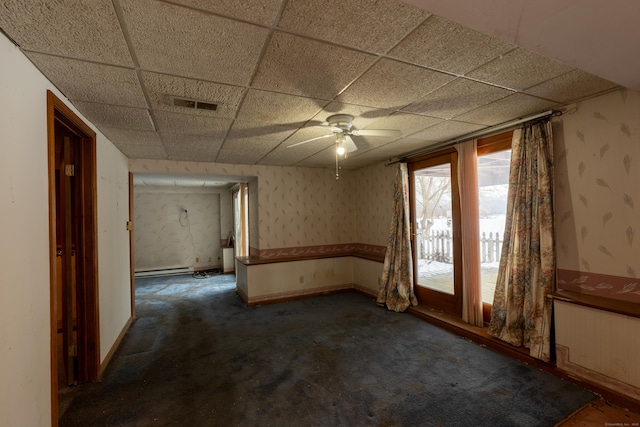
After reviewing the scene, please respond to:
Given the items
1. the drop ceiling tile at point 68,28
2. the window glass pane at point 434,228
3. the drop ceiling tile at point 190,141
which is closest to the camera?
the drop ceiling tile at point 68,28

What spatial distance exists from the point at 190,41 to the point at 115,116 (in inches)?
57.8

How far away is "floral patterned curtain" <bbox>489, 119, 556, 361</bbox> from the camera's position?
2.46 metres

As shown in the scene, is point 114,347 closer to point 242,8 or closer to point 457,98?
point 242,8

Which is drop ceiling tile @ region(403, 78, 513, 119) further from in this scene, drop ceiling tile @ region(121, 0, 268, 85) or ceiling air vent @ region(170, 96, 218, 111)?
ceiling air vent @ region(170, 96, 218, 111)

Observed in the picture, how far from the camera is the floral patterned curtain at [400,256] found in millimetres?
4055

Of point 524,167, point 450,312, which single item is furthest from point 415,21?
point 450,312

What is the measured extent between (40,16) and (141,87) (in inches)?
27.3

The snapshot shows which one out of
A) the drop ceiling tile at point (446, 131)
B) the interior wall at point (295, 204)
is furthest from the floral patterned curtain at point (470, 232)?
the interior wall at point (295, 204)

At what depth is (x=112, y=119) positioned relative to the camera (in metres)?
2.46

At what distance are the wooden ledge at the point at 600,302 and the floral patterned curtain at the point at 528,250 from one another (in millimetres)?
123

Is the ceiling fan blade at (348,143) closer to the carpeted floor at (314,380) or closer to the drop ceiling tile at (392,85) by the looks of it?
the drop ceiling tile at (392,85)

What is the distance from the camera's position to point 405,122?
8.98 feet

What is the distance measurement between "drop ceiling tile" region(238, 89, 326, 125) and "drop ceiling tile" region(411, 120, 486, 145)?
1.36 m

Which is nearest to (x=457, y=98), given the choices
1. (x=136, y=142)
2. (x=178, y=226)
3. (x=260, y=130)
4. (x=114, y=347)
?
(x=260, y=130)
